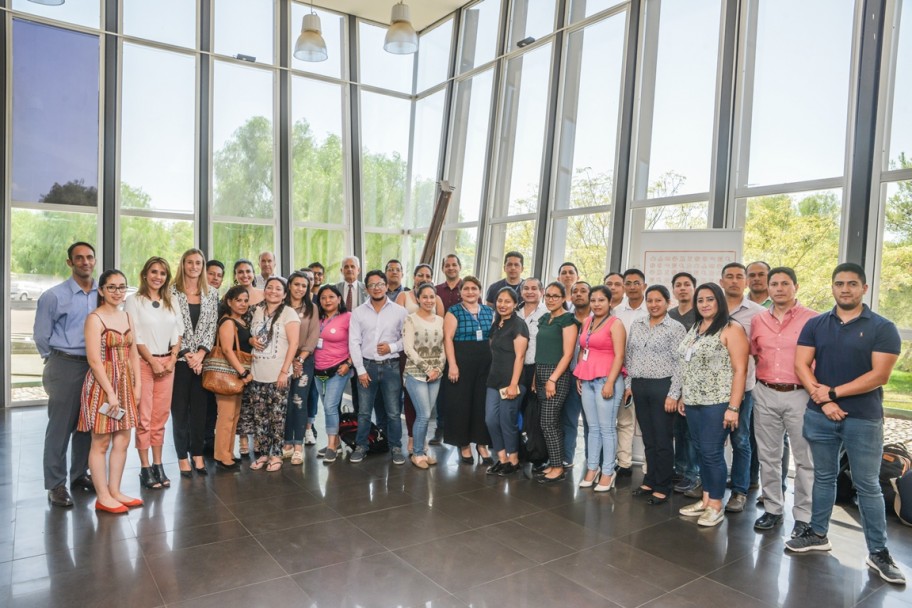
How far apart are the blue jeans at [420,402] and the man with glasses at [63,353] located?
2198 millimetres

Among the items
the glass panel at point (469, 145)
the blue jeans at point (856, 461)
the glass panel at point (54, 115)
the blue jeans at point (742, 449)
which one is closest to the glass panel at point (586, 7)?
the glass panel at point (469, 145)

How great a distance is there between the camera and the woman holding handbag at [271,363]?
4.24 metres

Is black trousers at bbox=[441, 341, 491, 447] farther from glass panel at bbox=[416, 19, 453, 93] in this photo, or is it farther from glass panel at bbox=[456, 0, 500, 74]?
glass panel at bbox=[416, 19, 453, 93]

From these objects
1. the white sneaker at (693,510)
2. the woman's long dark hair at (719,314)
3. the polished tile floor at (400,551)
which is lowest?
the polished tile floor at (400,551)

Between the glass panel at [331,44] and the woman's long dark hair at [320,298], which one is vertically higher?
the glass panel at [331,44]

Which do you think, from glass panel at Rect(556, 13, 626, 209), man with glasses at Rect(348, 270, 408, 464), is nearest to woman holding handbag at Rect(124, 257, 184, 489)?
man with glasses at Rect(348, 270, 408, 464)

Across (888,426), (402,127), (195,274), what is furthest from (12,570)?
(402,127)

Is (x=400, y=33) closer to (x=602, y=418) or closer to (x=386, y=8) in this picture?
(x=386, y=8)

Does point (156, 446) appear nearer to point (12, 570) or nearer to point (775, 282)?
point (12, 570)

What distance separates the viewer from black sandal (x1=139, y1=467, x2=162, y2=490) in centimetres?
388

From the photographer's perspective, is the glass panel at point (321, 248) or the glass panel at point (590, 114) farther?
the glass panel at point (321, 248)

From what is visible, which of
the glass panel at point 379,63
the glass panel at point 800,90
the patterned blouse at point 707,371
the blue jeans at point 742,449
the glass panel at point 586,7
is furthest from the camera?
the glass panel at point 379,63

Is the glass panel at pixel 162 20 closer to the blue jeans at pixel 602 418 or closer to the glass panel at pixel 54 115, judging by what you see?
the glass panel at pixel 54 115

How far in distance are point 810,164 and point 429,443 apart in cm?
410
